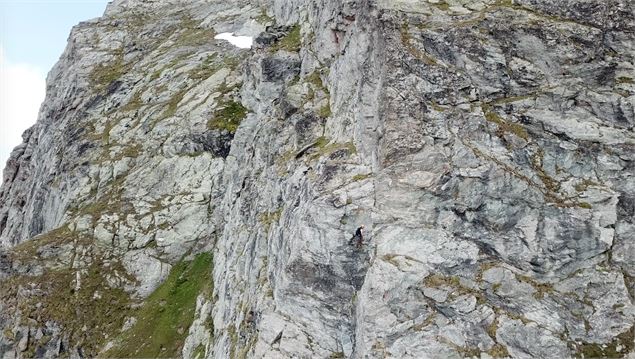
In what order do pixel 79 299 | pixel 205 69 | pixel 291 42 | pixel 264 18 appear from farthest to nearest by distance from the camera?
pixel 264 18 < pixel 205 69 < pixel 291 42 < pixel 79 299

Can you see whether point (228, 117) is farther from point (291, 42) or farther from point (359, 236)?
point (359, 236)

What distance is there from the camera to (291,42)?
38.5 meters

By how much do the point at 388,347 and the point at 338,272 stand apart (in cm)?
367

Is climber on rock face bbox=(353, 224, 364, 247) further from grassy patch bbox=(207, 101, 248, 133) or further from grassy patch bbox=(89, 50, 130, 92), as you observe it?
grassy patch bbox=(89, 50, 130, 92)

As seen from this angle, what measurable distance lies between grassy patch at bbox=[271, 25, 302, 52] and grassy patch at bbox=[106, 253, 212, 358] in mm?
15804

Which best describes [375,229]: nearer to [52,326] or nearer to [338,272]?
[338,272]

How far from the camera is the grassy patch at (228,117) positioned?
4497 centimetres

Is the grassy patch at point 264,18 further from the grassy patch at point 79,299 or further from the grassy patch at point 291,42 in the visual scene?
the grassy patch at point 79,299

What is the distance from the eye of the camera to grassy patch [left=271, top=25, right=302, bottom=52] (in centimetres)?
3761

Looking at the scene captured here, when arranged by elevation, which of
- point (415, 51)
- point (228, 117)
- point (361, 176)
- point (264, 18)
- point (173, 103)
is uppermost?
point (415, 51)

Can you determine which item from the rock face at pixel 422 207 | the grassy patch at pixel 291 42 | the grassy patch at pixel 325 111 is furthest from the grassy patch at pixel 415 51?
the grassy patch at pixel 291 42

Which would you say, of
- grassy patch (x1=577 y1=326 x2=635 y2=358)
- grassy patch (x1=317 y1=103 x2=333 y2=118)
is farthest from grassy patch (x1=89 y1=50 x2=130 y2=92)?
grassy patch (x1=577 y1=326 x2=635 y2=358)

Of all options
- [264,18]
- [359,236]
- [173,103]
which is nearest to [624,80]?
[359,236]

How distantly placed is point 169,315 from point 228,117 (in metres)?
18.1
